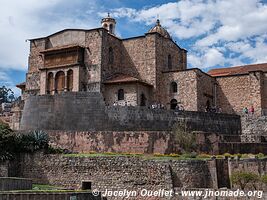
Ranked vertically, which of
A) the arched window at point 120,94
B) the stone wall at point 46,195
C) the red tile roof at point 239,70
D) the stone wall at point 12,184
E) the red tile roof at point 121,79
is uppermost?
the red tile roof at point 239,70

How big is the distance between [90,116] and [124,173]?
763 cm

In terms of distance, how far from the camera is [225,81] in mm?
39094

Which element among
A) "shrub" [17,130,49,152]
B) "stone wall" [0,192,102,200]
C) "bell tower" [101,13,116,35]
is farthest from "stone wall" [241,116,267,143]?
"bell tower" [101,13,116,35]

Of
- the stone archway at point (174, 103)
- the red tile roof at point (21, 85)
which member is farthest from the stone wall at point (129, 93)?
the red tile roof at point (21, 85)

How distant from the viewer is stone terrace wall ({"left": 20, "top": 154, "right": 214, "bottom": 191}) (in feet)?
63.0

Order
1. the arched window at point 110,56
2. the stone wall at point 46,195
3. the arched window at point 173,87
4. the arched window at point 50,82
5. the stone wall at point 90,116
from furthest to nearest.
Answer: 1. the arched window at point 50,82
2. the arched window at point 110,56
3. the arched window at point 173,87
4. the stone wall at point 90,116
5. the stone wall at point 46,195

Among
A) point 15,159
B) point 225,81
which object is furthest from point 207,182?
point 225,81

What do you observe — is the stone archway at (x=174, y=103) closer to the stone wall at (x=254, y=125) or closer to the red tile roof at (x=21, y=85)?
the stone wall at (x=254, y=125)

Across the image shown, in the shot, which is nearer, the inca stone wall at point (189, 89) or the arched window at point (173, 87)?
the inca stone wall at point (189, 89)

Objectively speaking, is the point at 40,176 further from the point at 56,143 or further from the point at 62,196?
the point at 62,196

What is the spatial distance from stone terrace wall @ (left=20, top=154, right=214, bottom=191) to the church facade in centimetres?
1571

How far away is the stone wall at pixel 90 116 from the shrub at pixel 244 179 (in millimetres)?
8170

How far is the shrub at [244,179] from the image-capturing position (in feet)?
61.7

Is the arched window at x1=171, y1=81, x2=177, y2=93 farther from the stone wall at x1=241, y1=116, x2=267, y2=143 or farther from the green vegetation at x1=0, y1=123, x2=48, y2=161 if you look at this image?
the green vegetation at x1=0, y1=123, x2=48, y2=161
